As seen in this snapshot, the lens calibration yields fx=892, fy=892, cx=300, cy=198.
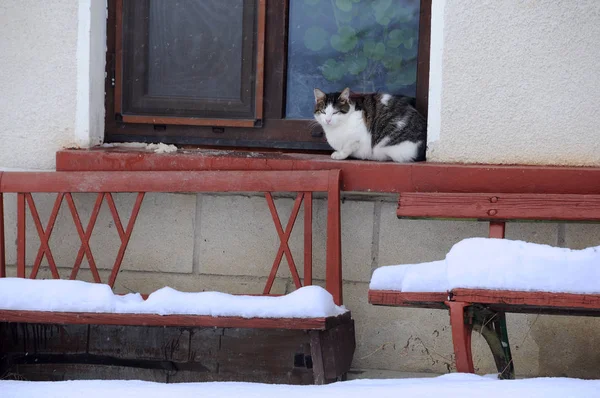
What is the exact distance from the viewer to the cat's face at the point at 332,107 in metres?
3.90

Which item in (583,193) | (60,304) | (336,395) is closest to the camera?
(336,395)

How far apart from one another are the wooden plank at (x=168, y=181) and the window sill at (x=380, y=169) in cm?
8

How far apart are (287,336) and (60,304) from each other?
863 mm

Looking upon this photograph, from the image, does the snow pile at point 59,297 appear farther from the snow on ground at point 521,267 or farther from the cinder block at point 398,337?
the snow on ground at point 521,267

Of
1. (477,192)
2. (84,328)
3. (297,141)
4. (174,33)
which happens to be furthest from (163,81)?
(477,192)

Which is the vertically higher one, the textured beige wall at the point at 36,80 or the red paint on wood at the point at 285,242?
the textured beige wall at the point at 36,80

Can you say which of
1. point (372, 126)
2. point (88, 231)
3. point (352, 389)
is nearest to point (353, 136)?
point (372, 126)

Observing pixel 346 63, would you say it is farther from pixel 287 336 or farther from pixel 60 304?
pixel 60 304

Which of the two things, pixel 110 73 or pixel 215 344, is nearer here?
pixel 215 344

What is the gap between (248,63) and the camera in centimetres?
417

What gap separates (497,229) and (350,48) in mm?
1167

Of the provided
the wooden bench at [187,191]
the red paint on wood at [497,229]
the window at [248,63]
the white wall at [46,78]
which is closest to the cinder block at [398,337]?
the wooden bench at [187,191]

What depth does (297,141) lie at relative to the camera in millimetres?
4168

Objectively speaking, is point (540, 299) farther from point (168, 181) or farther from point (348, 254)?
point (168, 181)
